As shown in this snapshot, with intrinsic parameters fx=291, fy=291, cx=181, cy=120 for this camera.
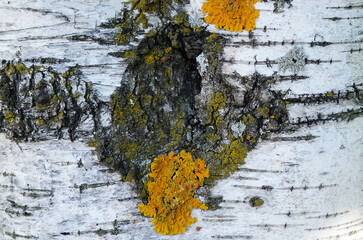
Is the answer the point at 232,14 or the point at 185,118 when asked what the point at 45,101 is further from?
the point at 232,14

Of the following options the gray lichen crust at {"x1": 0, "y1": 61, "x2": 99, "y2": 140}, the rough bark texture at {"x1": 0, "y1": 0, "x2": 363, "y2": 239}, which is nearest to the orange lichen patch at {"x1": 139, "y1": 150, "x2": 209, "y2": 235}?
the rough bark texture at {"x1": 0, "y1": 0, "x2": 363, "y2": 239}

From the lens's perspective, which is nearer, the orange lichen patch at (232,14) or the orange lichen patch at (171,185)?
the orange lichen patch at (232,14)

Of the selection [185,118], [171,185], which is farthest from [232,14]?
[171,185]

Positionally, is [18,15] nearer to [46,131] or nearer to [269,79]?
[46,131]

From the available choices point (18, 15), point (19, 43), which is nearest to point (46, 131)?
point (19, 43)

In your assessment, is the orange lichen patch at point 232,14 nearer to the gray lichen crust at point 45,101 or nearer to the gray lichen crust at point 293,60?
the gray lichen crust at point 293,60

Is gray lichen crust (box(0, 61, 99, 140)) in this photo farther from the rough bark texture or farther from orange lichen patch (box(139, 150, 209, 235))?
orange lichen patch (box(139, 150, 209, 235))

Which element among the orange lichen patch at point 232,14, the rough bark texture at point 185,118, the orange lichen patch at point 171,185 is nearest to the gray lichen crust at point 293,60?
the rough bark texture at point 185,118
